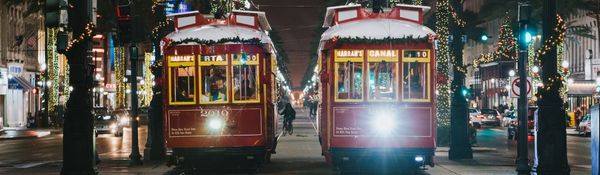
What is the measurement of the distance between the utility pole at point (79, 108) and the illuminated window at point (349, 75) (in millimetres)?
5435

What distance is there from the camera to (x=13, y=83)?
69.7 m

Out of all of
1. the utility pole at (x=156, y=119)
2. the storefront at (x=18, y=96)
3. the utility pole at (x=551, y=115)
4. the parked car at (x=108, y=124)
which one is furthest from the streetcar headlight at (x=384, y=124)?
the storefront at (x=18, y=96)

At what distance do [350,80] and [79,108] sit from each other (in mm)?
5981

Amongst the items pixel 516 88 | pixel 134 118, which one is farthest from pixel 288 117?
pixel 516 88

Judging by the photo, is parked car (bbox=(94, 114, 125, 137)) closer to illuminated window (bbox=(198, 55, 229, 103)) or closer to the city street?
the city street

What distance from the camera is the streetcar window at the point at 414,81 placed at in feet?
69.6

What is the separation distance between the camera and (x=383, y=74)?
21.4 m

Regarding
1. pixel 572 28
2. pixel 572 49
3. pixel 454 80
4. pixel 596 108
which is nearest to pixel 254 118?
pixel 454 80

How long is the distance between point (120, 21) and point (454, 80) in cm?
1091

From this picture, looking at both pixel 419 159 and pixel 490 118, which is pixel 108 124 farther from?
pixel 419 159

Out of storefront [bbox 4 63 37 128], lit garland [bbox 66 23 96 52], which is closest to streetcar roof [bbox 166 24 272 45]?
lit garland [bbox 66 23 96 52]

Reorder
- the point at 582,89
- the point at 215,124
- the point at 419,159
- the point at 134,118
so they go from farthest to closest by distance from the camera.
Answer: the point at 582,89
the point at 134,118
the point at 215,124
the point at 419,159

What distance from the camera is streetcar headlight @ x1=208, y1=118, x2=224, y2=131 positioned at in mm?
22656

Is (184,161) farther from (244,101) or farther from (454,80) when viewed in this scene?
(454,80)
